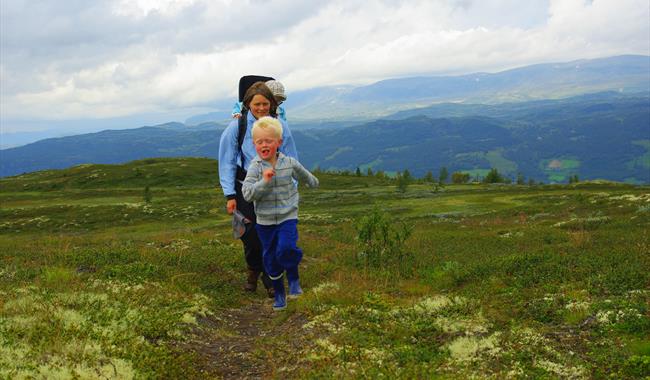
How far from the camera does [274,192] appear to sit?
377 inches

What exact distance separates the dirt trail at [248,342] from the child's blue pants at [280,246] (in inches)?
39.8

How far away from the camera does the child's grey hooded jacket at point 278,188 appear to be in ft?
30.7

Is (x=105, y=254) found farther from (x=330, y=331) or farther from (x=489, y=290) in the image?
(x=489, y=290)

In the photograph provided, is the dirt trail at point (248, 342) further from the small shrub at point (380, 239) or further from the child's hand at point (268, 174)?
the small shrub at point (380, 239)

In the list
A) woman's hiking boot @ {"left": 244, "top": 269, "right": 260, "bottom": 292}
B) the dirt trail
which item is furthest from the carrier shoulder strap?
the dirt trail

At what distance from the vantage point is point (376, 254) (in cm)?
1580

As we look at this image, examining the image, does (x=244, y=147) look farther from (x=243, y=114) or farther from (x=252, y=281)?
(x=252, y=281)

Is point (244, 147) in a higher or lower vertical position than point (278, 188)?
higher

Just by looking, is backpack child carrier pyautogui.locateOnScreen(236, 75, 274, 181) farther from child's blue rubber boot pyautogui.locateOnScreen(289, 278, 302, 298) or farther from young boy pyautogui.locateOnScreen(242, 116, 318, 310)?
child's blue rubber boot pyautogui.locateOnScreen(289, 278, 302, 298)

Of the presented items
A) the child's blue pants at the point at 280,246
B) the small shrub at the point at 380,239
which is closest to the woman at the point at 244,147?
the child's blue pants at the point at 280,246

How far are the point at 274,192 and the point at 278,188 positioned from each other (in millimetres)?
110

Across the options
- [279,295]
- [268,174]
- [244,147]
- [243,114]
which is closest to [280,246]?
[279,295]

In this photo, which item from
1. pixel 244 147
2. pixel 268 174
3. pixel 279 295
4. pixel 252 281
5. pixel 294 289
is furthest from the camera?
pixel 252 281

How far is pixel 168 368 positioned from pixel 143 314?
2.41 meters
